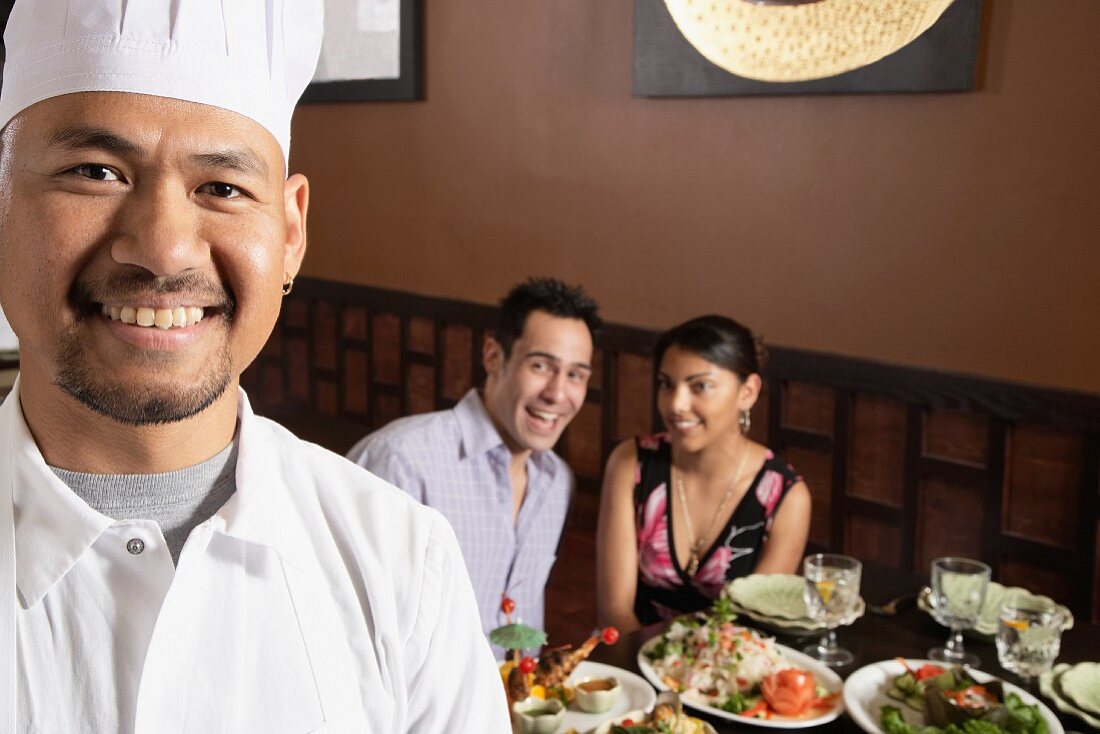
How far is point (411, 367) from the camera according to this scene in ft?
15.8

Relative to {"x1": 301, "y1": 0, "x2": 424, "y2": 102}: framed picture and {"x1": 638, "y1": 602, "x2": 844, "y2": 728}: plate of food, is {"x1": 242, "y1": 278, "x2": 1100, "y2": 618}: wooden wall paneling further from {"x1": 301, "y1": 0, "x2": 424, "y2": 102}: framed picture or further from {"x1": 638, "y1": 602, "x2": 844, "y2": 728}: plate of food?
{"x1": 638, "y1": 602, "x2": 844, "y2": 728}: plate of food

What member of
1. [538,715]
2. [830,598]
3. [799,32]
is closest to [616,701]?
[538,715]

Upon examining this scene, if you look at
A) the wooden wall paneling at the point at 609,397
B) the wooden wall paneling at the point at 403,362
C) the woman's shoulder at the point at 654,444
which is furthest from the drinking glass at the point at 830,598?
the wooden wall paneling at the point at 403,362

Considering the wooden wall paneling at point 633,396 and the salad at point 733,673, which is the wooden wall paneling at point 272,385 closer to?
the wooden wall paneling at point 633,396

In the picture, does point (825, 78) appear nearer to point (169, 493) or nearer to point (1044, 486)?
point (1044, 486)

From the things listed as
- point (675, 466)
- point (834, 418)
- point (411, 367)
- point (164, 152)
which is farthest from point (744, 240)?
point (164, 152)

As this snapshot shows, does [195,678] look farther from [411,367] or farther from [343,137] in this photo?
[343,137]

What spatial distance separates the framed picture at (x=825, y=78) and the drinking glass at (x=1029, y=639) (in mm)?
1625

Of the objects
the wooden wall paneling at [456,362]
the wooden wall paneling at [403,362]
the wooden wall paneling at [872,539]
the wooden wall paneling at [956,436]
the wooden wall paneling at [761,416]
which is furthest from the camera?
the wooden wall paneling at [403,362]

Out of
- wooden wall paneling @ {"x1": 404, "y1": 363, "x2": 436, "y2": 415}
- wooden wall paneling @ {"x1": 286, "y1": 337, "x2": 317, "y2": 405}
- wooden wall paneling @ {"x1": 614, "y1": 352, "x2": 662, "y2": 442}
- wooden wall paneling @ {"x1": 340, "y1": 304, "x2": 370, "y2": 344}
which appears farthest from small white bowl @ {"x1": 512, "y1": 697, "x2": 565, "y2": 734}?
wooden wall paneling @ {"x1": 286, "y1": 337, "x2": 317, "y2": 405}

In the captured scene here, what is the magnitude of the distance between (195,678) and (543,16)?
3.49 metres

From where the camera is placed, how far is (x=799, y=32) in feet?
10.1

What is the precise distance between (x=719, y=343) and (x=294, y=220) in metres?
1.68

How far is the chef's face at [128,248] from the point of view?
896 millimetres
